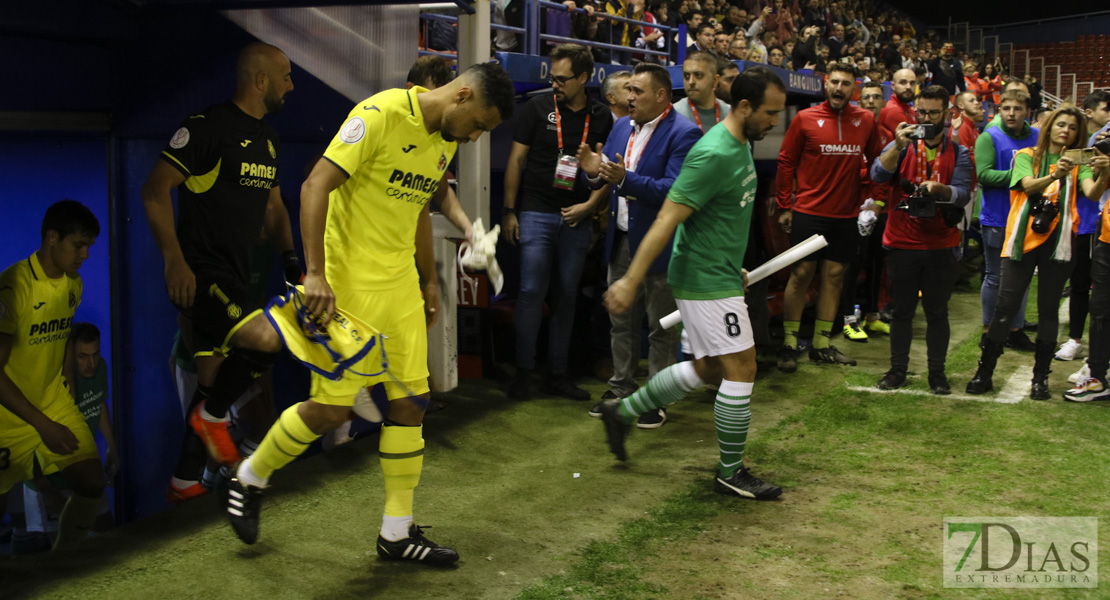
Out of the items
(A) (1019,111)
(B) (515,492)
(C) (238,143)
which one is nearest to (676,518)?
(B) (515,492)

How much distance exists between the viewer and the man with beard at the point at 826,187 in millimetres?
7000

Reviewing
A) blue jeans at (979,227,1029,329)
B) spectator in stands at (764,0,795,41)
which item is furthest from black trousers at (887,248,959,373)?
spectator in stands at (764,0,795,41)

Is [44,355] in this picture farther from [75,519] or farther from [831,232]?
[831,232]

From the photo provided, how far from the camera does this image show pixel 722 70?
24.7 ft

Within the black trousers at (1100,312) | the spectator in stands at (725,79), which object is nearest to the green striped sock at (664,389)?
the black trousers at (1100,312)

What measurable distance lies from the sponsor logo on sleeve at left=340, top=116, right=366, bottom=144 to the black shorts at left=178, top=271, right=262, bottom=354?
1.18 m

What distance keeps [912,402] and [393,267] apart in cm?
388

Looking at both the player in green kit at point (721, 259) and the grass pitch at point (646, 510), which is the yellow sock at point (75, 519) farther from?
the player in green kit at point (721, 259)

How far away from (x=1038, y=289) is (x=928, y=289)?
0.65 m

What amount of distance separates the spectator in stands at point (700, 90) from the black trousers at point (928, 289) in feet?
4.94

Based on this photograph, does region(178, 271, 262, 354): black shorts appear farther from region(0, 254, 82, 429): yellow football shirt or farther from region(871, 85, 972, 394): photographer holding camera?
region(871, 85, 972, 394): photographer holding camera

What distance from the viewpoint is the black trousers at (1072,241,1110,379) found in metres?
6.16

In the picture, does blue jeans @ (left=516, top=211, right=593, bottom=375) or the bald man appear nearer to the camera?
the bald man

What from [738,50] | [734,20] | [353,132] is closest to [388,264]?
[353,132]
